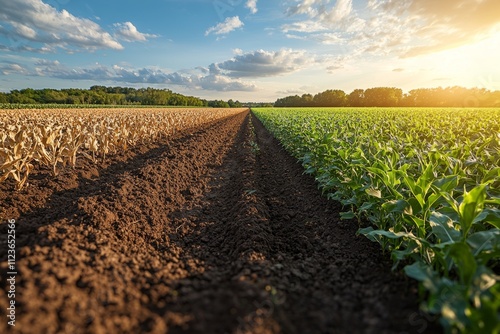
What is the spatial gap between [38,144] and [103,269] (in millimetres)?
5155

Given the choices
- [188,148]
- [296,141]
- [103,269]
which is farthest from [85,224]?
[296,141]

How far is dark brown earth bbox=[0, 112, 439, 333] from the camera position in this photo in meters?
1.90

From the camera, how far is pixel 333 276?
9.11 feet

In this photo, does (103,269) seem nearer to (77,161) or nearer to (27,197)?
(27,197)

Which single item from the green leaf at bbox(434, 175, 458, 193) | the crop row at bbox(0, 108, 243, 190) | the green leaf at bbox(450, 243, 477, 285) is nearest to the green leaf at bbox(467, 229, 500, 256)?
the green leaf at bbox(450, 243, 477, 285)

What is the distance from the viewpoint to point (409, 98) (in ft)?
241

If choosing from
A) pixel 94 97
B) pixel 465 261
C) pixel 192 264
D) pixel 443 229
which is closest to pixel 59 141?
pixel 192 264

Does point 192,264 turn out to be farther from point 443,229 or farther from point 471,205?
point 471,205

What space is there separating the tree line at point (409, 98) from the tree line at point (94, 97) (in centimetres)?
5221

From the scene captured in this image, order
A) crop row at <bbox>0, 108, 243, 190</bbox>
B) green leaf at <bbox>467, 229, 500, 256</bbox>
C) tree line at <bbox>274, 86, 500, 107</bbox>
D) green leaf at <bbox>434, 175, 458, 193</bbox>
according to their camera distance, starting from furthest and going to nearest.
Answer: tree line at <bbox>274, 86, 500, 107</bbox>
crop row at <bbox>0, 108, 243, 190</bbox>
green leaf at <bbox>434, 175, 458, 193</bbox>
green leaf at <bbox>467, 229, 500, 256</bbox>

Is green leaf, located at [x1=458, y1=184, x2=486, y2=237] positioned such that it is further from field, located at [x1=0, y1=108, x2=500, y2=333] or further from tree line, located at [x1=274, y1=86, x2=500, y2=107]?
tree line, located at [x1=274, y1=86, x2=500, y2=107]

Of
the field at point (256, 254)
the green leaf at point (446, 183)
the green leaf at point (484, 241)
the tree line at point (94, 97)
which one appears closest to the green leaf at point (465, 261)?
the field at point (256, 254)

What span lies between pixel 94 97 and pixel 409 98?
88.5 m

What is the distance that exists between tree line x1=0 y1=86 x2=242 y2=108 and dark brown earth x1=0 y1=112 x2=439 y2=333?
236 ft
